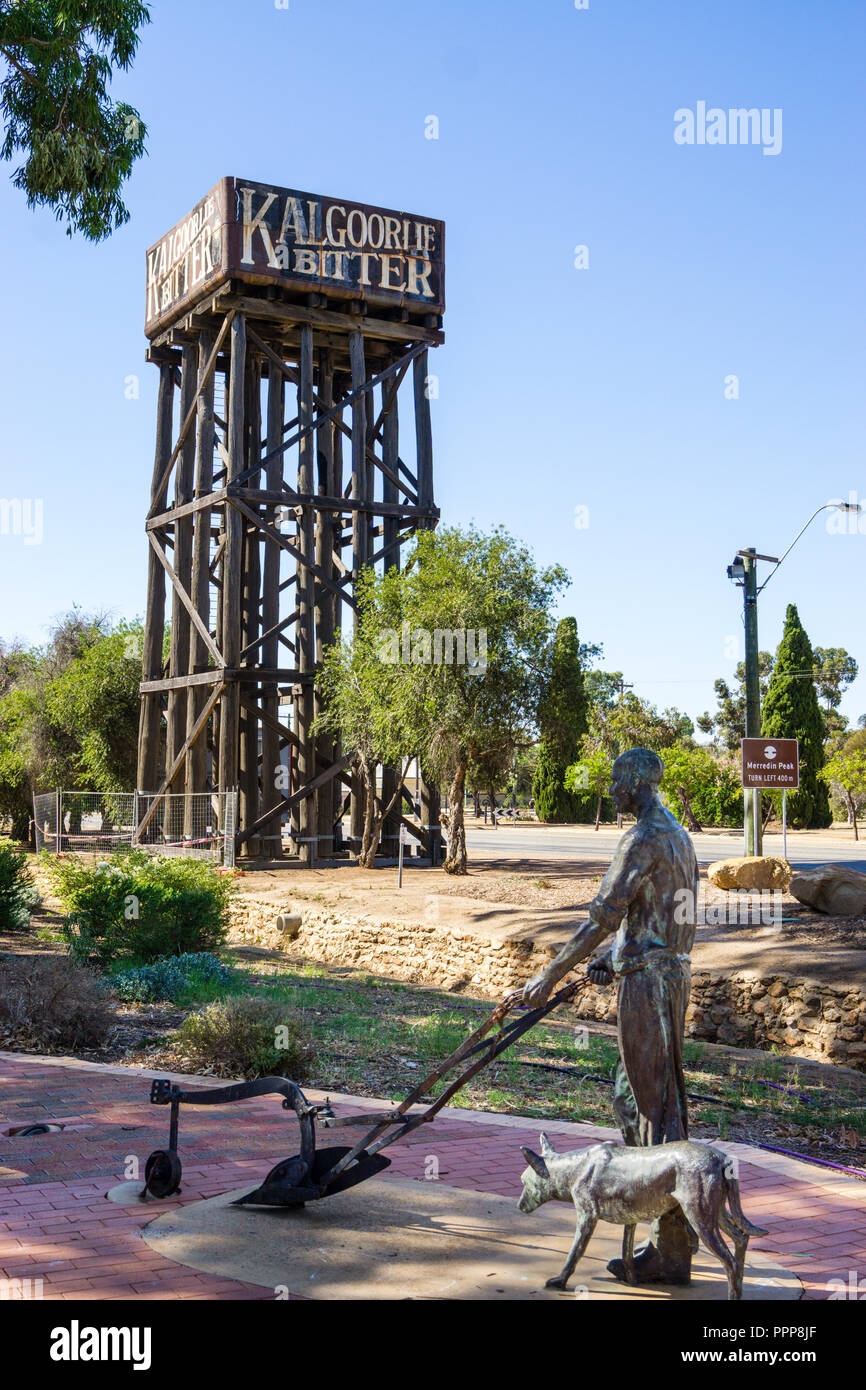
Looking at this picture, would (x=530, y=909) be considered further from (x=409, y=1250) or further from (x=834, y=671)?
(x=834, y=671)

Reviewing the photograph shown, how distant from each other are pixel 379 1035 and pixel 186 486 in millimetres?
19769

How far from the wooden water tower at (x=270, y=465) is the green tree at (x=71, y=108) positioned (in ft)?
39.9

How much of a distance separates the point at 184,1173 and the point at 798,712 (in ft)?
148

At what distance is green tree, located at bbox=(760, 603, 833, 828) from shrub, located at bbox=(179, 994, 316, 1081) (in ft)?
137

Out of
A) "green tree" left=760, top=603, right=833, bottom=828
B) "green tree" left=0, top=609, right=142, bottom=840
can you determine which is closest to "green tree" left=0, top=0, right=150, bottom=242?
"green tree" left=0, top=609, right=142, bottom=840

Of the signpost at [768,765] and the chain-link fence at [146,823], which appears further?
the chain-link fence at [146,823]

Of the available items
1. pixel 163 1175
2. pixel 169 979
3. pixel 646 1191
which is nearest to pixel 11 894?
pixel 169 979

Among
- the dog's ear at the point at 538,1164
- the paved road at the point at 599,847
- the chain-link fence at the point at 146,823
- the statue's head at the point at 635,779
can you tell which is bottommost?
the paved road at the point at 599,847

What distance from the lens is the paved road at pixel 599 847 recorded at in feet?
98.2

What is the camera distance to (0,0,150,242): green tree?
12.1 metres

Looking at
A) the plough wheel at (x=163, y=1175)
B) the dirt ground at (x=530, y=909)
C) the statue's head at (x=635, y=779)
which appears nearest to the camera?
the statue's head at (x=635, y=779)

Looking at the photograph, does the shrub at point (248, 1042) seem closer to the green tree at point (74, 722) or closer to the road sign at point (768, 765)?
the road sign at point (768, 765)

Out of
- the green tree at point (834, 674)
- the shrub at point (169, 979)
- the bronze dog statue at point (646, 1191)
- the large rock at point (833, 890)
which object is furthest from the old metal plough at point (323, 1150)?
the green tree at point (834, 674)
